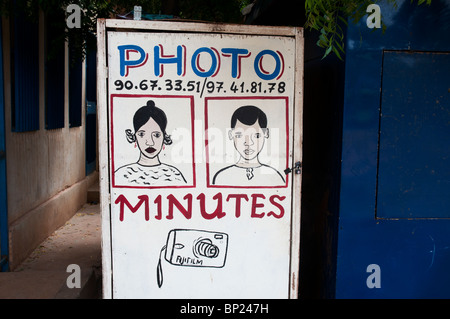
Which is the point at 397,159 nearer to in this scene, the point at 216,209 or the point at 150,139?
the point at 216,209

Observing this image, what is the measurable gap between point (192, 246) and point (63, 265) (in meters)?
2.26

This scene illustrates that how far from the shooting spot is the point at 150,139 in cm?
301

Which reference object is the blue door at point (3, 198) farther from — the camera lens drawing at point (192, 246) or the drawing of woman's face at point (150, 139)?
the camera lens drawing at point (192, 246)

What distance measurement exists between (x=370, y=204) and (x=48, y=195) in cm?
424

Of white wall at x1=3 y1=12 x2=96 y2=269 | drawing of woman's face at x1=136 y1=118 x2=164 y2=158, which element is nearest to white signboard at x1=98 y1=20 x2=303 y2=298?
drawing of woman's face at x1=136 y1=118 x2=164 y2=158

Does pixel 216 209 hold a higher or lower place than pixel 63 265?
higher

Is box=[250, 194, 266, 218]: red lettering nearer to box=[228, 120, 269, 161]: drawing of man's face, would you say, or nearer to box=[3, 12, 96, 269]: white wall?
box=[228, 120, 269, 161]: drawing of man's face

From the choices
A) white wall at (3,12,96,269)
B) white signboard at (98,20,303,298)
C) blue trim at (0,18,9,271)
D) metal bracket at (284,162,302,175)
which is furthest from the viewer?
white wall at (3,12,96,269)

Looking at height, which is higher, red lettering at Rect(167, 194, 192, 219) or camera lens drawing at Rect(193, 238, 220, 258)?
red lettering at Rect(167, 194, 192, 219)

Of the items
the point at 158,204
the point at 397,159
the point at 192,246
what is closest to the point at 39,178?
the point at 158,204

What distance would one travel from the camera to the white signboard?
298 centimetres

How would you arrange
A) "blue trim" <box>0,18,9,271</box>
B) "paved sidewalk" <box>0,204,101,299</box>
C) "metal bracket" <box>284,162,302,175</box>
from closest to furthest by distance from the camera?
"metal bracket" <box>284,162,302,175</box> < "paved sidewalk" <box>0,204,101,299</box> < "blue trim" <box>0,18,9,271</box>

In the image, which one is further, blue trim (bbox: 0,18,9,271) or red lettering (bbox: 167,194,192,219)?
blue trim (bbox: 0,18,9,271)

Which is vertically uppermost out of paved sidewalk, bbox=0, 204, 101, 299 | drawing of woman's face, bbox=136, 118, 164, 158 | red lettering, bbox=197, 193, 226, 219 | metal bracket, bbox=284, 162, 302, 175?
drawing of woman's face, bbox=136, 118, 164, 158
